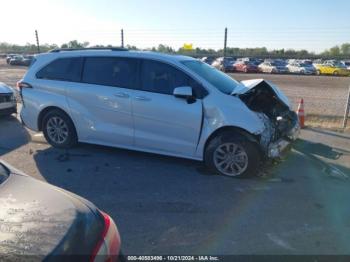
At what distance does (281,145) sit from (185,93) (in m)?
1.60

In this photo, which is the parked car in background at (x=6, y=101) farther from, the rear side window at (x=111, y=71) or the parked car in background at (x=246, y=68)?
the parked car in background at (x=246, y=68)

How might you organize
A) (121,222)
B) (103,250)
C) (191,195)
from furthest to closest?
(191,195) < (121,222) < (103,250)

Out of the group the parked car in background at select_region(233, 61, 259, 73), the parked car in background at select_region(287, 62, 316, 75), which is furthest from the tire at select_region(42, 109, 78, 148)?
the parked car in background at select_region(287, 62, 316, 75)

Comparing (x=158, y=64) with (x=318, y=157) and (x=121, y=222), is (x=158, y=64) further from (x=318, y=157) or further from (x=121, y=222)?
(x=318, y=157)

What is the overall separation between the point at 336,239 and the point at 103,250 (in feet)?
8.52

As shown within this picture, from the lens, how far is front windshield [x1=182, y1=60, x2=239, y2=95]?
5613 mm

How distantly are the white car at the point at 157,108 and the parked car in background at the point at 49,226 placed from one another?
315 cm

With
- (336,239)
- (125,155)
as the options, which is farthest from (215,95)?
(336,239)

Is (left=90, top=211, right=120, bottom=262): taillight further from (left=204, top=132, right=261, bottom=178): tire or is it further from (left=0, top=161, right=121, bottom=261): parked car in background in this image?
(left=204, top=132, right=261, bottom=178): tire

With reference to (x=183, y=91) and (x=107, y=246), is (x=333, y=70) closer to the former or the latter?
(x=183, y=91)

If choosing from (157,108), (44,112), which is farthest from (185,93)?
(44,112)

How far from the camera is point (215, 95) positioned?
538cm

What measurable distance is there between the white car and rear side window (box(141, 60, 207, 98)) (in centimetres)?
2

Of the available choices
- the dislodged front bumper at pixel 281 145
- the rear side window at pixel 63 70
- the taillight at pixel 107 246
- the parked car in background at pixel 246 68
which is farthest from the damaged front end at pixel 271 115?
the parked car in background at pixel 246 68
